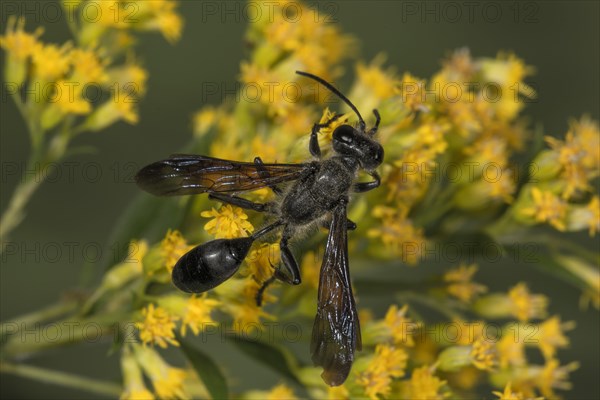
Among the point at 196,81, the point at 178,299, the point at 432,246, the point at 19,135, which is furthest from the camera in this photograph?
the point at 196,81

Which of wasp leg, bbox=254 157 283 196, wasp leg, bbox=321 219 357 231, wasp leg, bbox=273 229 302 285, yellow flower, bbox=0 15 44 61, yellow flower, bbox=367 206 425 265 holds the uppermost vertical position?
yellow flower, bbox=0 15 44 61

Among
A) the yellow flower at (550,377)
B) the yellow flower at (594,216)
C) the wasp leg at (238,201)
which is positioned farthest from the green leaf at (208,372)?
the yellow flower at (594,216)

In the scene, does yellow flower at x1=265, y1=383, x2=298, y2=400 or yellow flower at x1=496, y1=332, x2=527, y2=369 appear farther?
yellow flower at x1=496, y1=332, x2=527, y2=369

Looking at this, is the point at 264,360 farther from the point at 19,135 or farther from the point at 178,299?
the point at 19,135

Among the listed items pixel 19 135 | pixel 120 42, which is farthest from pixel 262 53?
pixel 19 135

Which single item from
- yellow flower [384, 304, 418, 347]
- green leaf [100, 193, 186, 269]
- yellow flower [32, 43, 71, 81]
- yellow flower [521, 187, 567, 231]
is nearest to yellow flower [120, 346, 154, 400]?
green leaf [100, 193, 186, 269]

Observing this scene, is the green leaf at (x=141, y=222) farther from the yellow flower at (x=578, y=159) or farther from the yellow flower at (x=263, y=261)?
the yellow flower at (x=578, y=159)

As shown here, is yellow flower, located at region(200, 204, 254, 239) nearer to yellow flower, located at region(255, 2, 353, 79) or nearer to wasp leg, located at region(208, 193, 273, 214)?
wasp leg, located at region(208, 193, 273, 214)
